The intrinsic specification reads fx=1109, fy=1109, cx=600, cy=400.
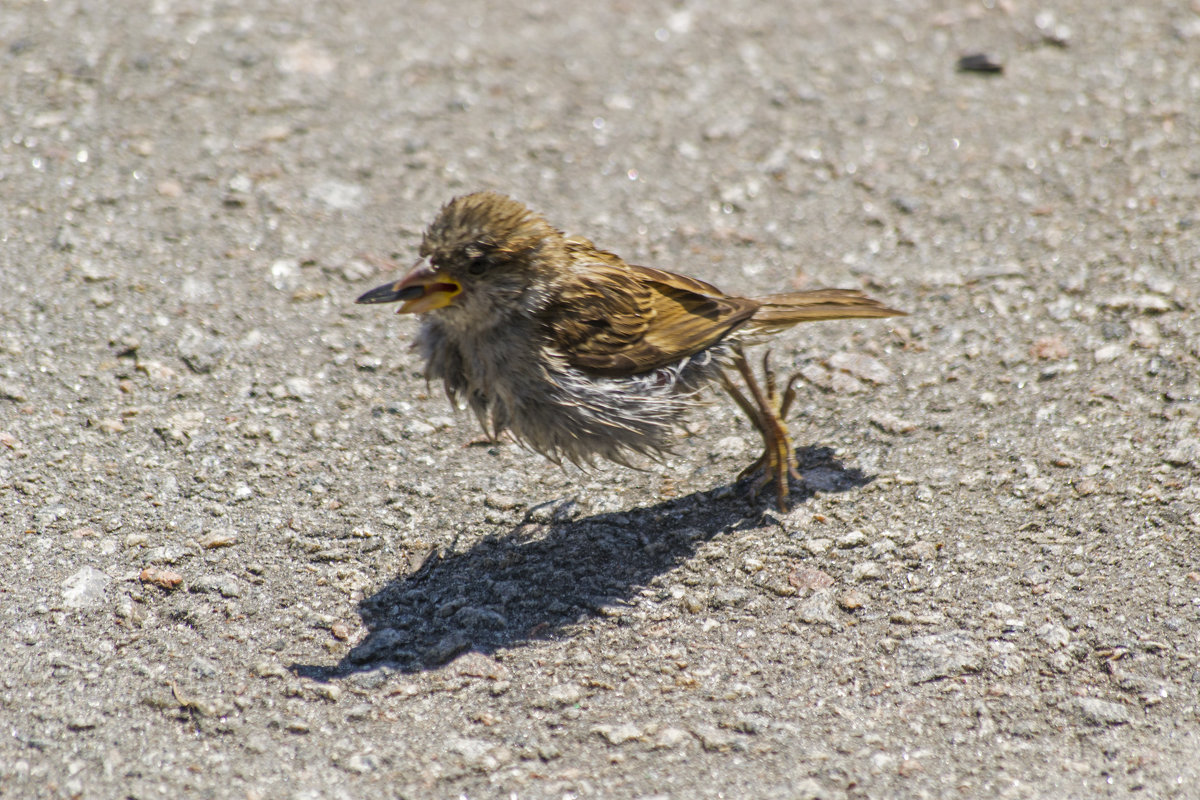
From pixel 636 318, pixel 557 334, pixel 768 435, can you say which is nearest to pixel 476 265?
pixel 557 334

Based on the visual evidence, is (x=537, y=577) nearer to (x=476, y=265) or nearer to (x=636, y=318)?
(x=636, y=318)

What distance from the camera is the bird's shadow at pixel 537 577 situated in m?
3.72

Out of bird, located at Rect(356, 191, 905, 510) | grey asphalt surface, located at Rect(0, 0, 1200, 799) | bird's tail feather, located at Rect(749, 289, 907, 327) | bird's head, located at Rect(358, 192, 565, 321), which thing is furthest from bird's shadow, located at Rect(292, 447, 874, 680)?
bird's head, located at Rect(358, 192, 565, 321)

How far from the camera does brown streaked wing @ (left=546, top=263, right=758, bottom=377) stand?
164 inches

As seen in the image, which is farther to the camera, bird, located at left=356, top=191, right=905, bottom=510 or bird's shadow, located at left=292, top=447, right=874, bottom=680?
bird, located at left=356, top=191, right=905, bottom=510

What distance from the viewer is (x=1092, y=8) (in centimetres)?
731

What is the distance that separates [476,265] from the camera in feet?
13.5

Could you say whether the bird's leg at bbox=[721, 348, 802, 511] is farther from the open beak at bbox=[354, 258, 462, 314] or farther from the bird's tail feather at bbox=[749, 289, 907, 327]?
the open beak at bbox=[354, 258, 462, 314]

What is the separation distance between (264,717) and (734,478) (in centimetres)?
209

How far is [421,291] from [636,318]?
32.5 inches

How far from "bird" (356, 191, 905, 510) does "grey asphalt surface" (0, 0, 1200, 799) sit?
0.44m

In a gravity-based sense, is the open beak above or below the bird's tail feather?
above

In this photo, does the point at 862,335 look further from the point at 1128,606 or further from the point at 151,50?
the point at 151,50

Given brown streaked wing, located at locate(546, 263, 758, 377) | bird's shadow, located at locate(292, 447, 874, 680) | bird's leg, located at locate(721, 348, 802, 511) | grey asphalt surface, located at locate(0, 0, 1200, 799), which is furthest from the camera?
bird's leg, located at locate(721, 348, 802, 511)
